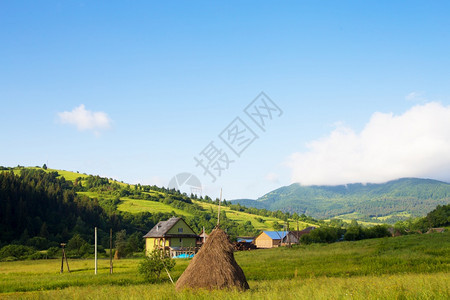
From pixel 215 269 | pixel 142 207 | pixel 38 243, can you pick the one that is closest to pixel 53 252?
pixel 38 243

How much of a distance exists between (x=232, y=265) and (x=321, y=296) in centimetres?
746

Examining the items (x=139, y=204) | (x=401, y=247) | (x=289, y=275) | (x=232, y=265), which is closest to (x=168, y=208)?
(x=139, y=204)

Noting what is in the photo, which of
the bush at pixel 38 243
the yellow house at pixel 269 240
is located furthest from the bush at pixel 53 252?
the yellow house at pixel 269 240

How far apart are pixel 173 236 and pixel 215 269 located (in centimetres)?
6586

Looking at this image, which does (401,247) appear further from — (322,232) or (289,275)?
(322,232)

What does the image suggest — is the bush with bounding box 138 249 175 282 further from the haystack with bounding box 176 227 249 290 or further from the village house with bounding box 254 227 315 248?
the village house with bounding box 254 227 315 248

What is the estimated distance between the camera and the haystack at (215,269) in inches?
756

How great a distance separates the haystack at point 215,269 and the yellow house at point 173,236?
63.0 metres

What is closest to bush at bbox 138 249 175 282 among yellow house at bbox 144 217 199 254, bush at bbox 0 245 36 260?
bush at bbox 0 245 36 260

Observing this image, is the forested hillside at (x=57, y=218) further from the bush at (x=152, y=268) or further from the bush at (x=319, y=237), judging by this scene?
the bush at (x=152, y=268)

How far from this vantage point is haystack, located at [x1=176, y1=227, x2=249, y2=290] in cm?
1920

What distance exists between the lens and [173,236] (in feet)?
274

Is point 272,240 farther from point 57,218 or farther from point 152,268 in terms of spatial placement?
point 152,268

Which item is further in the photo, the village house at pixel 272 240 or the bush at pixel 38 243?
the village house at pixel 272 240
